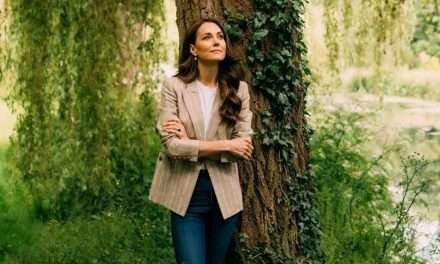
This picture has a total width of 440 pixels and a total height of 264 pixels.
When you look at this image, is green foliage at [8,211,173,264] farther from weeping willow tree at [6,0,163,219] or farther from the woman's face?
the woman's face

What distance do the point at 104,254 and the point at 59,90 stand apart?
1.45 meters

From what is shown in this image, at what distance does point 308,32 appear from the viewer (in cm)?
799

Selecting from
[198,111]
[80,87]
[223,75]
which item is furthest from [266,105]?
[80,87]

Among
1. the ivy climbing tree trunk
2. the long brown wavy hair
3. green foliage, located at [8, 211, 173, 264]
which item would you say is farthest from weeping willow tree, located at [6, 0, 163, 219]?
the long brown wavy hair

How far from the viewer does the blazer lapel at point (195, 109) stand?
12.3 feet

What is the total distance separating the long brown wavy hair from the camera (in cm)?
375

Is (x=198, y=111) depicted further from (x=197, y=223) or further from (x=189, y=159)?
(x=197, y=223)

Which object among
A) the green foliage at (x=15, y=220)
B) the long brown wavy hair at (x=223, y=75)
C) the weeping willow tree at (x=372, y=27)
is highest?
the weeping willow tree at (x=372, y=27)

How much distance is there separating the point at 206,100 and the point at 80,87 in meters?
2.82

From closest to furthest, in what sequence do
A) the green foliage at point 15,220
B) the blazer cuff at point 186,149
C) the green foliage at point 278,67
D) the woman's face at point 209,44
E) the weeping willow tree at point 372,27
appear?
the blazer cuff at point 186,149
the woman's face at point 209,44
the green foliage at point 278,67
the green foliage at point 15,220
the weeping willow tree at point 372,27

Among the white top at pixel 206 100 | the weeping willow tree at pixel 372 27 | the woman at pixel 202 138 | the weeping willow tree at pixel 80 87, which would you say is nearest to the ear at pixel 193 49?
the woman at pixel 202 138

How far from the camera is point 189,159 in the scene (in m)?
3.64

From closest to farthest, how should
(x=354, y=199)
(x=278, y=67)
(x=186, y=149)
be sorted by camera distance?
(x=186, y=149) → (x=278, y=67) → (x=354, y=199)

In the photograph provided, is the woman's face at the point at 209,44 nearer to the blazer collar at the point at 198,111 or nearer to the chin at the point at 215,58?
the chin at the point at 215,58
